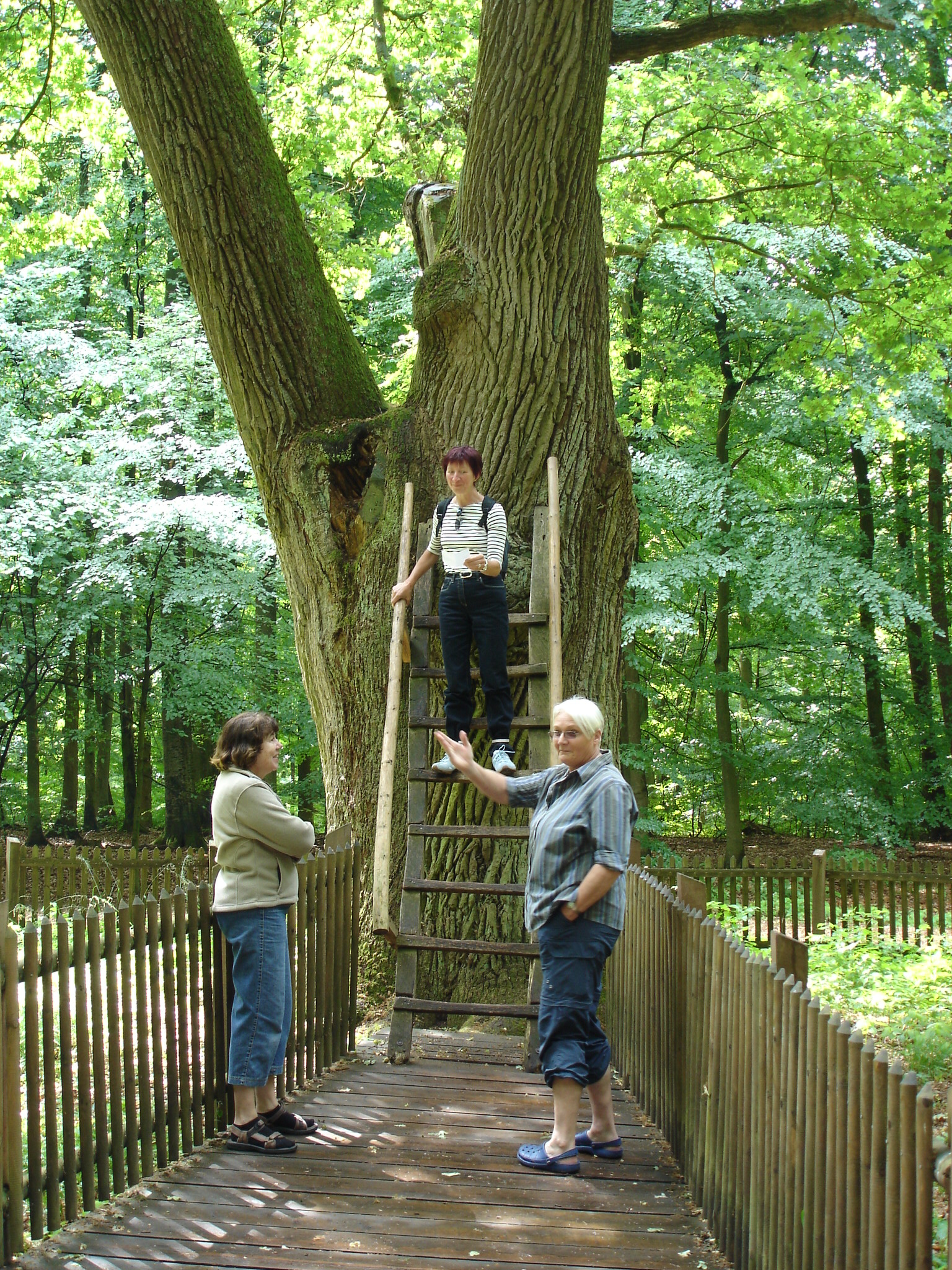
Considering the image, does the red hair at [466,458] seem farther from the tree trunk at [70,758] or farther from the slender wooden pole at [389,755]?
the tree trunk at [70,758]

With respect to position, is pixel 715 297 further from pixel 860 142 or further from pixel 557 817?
pixel 557 817

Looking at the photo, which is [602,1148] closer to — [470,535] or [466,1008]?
[466,1008]

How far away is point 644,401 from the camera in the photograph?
15109 mm

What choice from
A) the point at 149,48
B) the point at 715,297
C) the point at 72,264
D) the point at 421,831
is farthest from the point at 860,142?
the point at 72,264

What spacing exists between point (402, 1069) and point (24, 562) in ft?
35.7

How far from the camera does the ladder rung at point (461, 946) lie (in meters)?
5.20

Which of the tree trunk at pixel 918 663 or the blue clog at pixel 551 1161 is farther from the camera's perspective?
the tree trunk at pixel 918 663

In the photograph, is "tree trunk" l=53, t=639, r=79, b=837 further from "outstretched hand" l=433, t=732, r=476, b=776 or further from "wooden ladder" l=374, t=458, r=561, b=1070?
"outstretched hand" l=433, t=732, r=476, b=776

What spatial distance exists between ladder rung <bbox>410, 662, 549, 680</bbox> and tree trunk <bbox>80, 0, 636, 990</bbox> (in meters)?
0.58

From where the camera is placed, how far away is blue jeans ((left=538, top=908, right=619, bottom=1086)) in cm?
393

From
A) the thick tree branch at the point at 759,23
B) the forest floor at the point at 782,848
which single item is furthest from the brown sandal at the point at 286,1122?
the forest floor at the point at 782,848

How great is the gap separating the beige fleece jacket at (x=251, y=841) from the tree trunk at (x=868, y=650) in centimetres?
1438

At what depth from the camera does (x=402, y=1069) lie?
5.18m

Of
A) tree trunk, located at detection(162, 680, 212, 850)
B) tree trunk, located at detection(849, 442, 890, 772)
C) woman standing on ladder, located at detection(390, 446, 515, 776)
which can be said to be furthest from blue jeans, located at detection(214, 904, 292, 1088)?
tree trunk, located at detection(849, 442, 890, 772)
